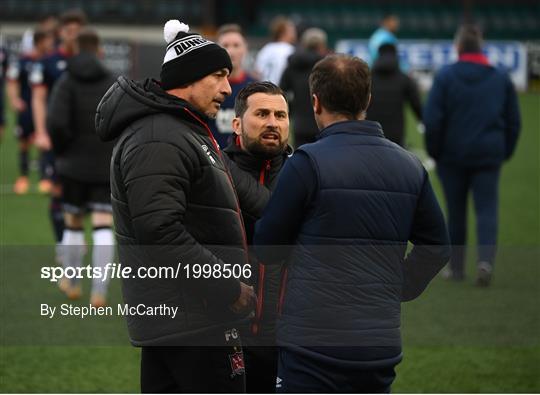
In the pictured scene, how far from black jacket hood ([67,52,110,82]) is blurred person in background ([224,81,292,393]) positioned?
357cm

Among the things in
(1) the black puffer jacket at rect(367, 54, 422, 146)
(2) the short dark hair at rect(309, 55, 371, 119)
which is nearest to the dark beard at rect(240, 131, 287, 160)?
(2) the short dark hair at rect(309, 55, 371, 119)

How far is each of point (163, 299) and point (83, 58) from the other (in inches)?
172

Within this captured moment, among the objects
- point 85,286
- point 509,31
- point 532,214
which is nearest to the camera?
point 85,286

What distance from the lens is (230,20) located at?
36.7 meters

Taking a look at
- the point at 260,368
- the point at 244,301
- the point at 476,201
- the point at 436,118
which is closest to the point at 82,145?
the point at 436,118

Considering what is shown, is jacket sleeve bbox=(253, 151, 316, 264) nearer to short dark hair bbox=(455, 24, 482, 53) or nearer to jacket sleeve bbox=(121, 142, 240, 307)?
jacket sleeve bbox=(121, 142, 240, 307)

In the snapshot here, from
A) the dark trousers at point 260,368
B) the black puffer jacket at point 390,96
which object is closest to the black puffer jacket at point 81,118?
the black puffer jacket at point 390,96

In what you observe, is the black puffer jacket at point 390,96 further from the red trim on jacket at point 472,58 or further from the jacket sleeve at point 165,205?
the jacket sleeve at point 165,205

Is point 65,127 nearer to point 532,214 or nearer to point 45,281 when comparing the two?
point 45,281

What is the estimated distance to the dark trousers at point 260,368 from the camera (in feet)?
14.0

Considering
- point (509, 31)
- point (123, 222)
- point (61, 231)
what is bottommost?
point (509, 31)

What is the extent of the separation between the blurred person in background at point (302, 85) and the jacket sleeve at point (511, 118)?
178 centimetres

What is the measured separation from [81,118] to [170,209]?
436cm

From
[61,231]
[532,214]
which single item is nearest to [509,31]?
[532,214]
